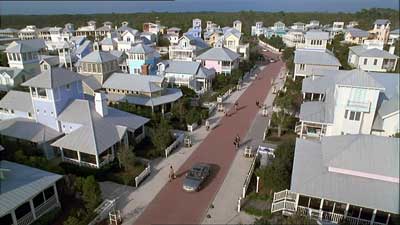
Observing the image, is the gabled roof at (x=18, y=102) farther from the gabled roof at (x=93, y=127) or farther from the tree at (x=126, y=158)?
the tree at (x=126, y=158)

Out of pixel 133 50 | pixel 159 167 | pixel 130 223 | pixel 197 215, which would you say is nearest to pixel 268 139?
pixel 159 167

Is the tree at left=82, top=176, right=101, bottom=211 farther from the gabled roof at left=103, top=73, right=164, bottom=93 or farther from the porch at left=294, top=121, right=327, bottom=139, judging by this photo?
the porch at left=294, top=121, right=327, bottom=139

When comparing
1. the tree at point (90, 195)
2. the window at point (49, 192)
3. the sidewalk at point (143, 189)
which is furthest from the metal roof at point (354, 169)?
the window at point (49, 192)

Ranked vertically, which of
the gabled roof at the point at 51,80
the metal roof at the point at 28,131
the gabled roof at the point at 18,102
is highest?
the gabled roof at the point at 51,80

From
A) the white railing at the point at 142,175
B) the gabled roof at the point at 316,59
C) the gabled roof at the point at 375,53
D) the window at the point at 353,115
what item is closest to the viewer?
the white railing at the point at 142,175

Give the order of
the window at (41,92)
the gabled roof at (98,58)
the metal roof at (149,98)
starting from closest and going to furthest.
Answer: the window at (41,92) → the metal roof at (149,98) → the gabled roof at (98,58)

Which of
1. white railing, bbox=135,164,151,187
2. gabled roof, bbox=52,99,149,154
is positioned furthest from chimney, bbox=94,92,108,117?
white railing, bbox=135,164,151,187
